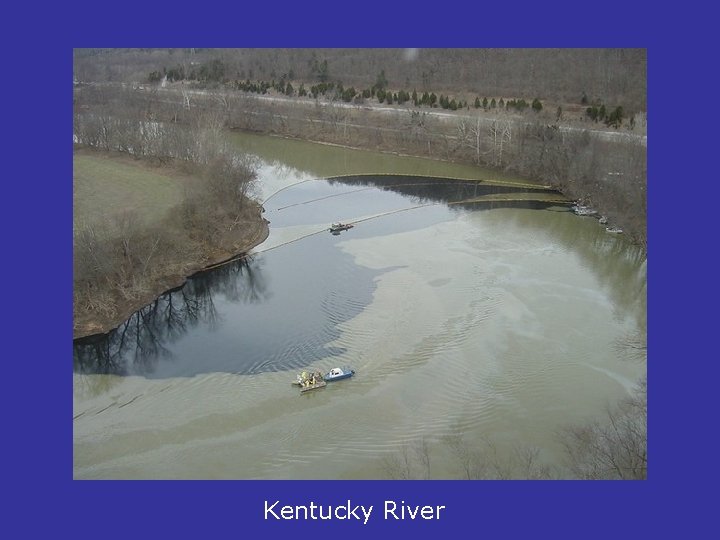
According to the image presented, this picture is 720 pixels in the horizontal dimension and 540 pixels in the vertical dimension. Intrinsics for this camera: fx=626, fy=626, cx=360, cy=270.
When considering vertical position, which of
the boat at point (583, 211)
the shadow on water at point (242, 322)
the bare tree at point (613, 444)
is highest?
the boat at point (583, 211)

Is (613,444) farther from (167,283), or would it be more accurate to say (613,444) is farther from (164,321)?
(167,283)

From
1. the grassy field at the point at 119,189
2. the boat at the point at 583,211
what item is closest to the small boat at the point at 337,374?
the grassy field at the point at 119,189

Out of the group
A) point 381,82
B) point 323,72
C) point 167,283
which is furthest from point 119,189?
point 381,82

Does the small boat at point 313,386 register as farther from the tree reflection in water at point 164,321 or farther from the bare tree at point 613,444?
the bare tree at point 613,444

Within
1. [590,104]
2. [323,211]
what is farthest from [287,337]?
[590,104]

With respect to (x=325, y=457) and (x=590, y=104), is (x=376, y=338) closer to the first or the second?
(x=325, y=457)

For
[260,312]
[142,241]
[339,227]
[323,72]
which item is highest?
[323,72]
